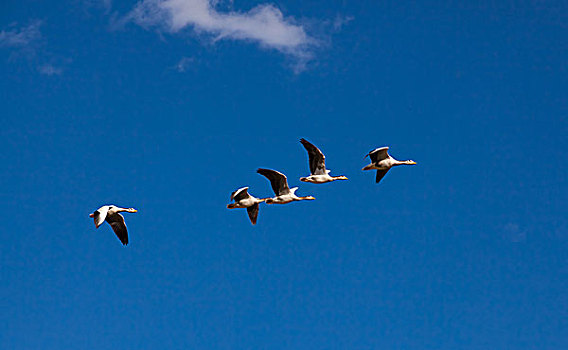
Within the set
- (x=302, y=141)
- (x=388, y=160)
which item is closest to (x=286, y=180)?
(x=302, y=141)

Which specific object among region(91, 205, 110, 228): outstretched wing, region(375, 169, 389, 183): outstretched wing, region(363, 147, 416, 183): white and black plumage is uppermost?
region(375, 169, 389, 183): outstretched wing

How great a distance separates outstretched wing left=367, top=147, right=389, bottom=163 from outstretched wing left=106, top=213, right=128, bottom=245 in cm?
1480

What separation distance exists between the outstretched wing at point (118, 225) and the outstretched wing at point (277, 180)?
9.35 metres

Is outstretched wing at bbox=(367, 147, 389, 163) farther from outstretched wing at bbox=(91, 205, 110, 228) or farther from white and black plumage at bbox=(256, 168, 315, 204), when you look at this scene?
outstretched wing at bbox=(91, 205, 110, 228)

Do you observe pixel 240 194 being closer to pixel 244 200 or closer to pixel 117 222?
pixel 244 200

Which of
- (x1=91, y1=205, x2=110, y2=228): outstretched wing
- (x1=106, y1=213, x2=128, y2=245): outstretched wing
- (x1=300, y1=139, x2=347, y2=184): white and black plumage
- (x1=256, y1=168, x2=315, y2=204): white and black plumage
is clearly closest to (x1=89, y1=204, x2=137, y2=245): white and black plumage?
(x1=106, y1=213, x2=128, y2=245): outstretched wing

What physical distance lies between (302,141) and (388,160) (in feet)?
16.8

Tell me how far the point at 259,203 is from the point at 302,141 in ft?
16.9

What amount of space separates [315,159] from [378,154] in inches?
134

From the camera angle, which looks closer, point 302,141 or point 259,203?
point 302,141

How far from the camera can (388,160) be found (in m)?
46.5

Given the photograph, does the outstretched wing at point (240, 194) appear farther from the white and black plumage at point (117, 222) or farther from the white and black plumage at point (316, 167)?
the white and black plumage at point (117, 222)

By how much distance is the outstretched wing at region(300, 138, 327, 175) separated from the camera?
45.2 meters

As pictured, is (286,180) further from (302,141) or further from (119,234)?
(119,234)
